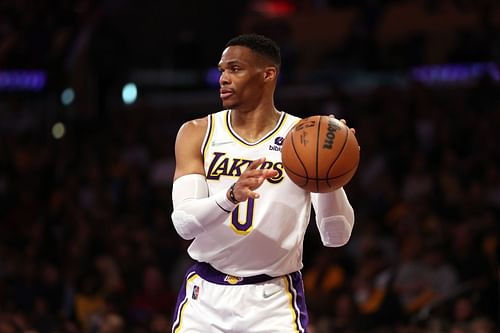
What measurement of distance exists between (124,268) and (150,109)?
500 cm

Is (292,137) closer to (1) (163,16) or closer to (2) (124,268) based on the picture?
(2) (124,268)

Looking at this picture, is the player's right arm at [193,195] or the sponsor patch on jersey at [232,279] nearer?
the player's right arm at [193,195]

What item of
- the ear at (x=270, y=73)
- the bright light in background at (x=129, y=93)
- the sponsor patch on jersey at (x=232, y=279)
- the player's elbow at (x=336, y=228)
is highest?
the bright light in background at (x=129, y=93)

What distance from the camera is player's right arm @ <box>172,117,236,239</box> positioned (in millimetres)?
5051

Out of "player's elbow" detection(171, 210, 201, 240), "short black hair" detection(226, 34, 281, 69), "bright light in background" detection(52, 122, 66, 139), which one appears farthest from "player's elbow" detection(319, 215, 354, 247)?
"bright light in background" detection(52, 122, 66, 139)

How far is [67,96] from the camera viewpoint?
54.7ft

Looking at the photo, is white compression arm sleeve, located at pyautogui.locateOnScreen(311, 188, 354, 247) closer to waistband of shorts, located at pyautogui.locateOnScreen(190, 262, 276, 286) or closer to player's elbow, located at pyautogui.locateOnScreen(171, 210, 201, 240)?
waistband of shorts, located at pyautogui.locateOnScreen(190, 262, 276, 286)

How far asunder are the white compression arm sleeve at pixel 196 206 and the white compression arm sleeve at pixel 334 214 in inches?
23.4

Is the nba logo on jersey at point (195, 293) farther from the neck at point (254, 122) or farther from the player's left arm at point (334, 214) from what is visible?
the neck at point (254, 122)

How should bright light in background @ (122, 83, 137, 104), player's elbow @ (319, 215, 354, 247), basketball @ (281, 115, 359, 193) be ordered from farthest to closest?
bright light in background @ (122, 83, 137, 104), player's elbow @ (319, 215, 354, 247), basketball @ (281, 115, 359, 193)

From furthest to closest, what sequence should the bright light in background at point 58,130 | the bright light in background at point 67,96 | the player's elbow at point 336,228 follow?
the bright light in background at point 67,96, the bright light in background at point 58,130, the player's elbow at point 336,228

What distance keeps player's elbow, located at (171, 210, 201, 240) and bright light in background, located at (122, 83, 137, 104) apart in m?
12.0

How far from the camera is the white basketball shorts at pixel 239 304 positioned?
5.17m

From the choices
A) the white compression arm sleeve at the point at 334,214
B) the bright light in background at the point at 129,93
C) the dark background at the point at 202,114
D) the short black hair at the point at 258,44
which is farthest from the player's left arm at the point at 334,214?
the bright light in background at the point at 129,93
